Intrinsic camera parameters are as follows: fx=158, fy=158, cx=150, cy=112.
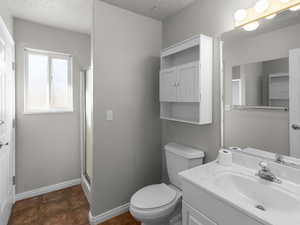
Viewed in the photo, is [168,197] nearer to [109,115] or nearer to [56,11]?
[109,115]

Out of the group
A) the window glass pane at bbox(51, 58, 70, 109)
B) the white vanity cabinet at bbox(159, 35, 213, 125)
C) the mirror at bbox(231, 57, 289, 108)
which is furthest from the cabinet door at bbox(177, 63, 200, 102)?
the window glass pane at bbox(51, 58, 70, 109)

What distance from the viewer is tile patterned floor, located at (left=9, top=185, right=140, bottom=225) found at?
1729mm

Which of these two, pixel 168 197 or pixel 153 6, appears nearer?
pixel 168 197

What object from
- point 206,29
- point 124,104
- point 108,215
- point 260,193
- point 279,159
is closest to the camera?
point 260,193

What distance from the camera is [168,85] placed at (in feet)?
5.74

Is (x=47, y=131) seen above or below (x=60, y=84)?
below

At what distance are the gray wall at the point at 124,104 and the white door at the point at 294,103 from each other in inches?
53.1

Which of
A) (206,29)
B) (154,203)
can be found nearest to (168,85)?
(206,29)

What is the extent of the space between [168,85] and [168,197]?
1.12 meters

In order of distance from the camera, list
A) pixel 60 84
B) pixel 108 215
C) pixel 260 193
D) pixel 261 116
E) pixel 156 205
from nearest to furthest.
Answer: pixel 260 193 → pixel 261 116 → pixel 156 205 → pixel 108 215 → pixel 60 84

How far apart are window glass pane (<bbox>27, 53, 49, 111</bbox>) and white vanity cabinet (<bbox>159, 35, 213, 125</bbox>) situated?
1.75 metres

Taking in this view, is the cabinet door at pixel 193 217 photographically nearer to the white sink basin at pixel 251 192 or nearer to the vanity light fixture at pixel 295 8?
the white sink basin at pixel 251 192

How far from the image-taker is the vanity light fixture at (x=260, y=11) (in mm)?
1048

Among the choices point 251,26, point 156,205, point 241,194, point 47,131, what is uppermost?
point 251,26
